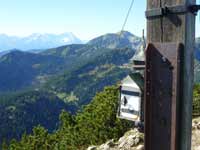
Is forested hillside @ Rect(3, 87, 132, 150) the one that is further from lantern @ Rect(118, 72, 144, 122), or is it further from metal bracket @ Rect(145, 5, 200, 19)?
metal bracket @ Rect(145, 5, 200, 19)

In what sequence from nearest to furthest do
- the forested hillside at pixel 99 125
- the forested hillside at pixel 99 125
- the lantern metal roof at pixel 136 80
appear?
the lantern metal roof at pixel 136 80 → the forested hillside at pixel 99 125 → the forested hillside at pixel 99 125

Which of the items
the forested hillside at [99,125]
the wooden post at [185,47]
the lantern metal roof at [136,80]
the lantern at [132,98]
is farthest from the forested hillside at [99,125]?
the wooden post at [185,47]

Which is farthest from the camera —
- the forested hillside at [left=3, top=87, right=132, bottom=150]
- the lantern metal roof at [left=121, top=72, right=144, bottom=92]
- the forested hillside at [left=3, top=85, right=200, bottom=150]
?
the forested hillside at [left=3, top=87, right=132, bottom=150]

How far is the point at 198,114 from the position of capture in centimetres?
1878

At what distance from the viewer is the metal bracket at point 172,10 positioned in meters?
2.66

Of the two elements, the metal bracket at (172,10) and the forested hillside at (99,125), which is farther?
the forested hillside at (99,125)

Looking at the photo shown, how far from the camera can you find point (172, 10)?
2.70 meters

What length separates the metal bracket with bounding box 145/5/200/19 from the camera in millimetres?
2658

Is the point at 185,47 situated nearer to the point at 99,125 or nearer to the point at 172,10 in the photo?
the point at 172,10

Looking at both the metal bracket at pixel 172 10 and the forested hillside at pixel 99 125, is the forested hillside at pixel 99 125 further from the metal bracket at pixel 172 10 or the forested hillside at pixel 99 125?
the metal bracket at pixel 172 10

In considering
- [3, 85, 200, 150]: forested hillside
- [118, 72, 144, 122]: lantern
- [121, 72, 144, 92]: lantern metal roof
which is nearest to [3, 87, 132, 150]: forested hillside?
[3, 85, 200, 150]: forested hillside

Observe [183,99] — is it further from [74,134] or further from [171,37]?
[74,134]

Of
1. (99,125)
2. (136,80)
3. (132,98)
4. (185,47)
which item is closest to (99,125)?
(99,125)

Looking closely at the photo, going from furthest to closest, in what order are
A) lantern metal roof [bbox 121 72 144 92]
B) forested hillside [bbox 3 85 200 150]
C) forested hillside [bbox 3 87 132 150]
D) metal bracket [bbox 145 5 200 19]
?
forested hillside [bbox 3 87 132 150]
forested hillside [bbox 3 85 200 150]
lantern metal roof [bbox 121 72 144 92]
metal bracket [bbox 145 5 200 19]
